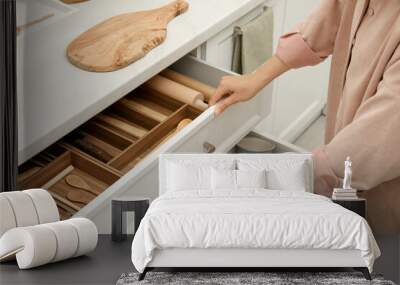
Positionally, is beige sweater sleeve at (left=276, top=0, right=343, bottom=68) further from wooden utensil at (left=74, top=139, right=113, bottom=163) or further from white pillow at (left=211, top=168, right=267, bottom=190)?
wooden utensil at (left=74, top=139, right=113, bottom=163)

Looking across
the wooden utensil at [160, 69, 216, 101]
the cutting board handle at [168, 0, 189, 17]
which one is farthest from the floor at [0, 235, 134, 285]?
the cutting board handle at [168, 0, 189, 17]

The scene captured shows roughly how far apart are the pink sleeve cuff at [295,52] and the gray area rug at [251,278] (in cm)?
172

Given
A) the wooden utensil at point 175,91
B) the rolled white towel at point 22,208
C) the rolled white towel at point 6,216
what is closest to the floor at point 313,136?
the wooden utensil at point 175,91

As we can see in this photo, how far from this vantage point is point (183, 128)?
533 centimetres

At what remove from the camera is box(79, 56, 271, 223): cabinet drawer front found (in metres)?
5.29

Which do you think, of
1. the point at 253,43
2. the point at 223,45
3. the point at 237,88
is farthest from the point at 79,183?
the point at 253,43

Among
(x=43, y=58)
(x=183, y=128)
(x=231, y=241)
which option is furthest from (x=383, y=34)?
(x=43, y=58)

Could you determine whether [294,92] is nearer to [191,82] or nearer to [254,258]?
[191,82]

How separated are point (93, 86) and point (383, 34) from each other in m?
2.02

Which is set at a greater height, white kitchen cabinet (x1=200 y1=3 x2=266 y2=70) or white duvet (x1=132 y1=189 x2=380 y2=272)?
white kitchen cabinet (x1=200 y1=3 x2=266 y2=70)

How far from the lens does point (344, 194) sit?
197 inches

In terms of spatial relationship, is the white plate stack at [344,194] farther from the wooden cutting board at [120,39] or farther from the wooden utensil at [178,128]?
the wooden cutting board at [120,39]

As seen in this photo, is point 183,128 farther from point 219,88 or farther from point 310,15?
point 310,15

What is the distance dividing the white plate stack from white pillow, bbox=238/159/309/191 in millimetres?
209
